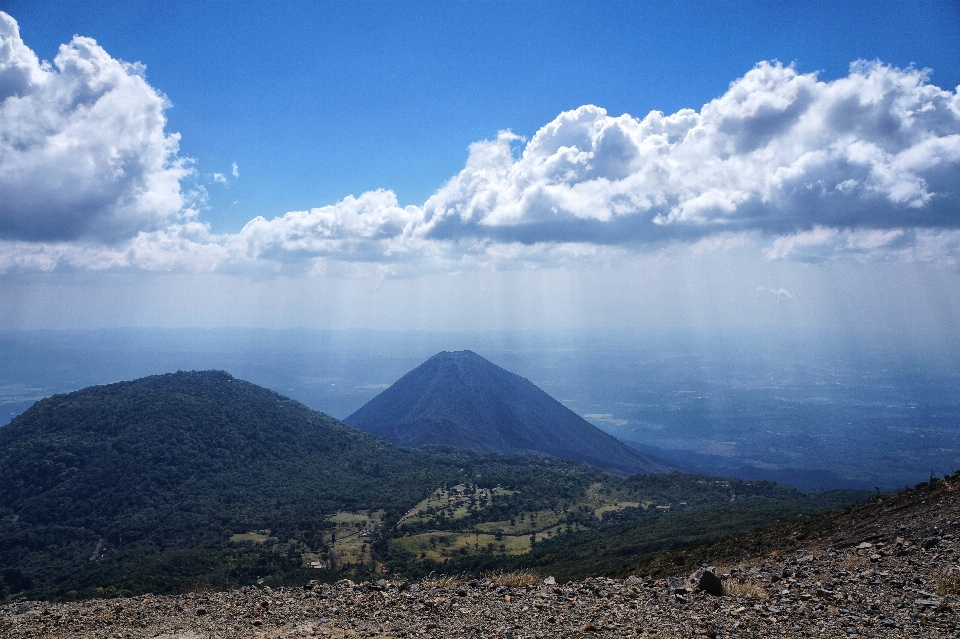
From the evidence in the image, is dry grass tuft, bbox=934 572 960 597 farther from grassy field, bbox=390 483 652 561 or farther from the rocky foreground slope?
grassy field, bbox=390 483 652 561

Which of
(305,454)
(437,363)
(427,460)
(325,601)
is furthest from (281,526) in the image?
(437,363)

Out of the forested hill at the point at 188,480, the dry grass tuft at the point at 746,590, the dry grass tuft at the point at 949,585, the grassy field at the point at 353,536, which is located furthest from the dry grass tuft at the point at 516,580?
the grassy field at the point at 353,536

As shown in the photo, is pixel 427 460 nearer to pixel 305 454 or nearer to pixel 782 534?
pixel 305 454

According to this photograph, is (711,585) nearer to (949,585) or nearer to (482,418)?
(949,585)

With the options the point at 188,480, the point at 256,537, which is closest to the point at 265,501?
the point at 188,480

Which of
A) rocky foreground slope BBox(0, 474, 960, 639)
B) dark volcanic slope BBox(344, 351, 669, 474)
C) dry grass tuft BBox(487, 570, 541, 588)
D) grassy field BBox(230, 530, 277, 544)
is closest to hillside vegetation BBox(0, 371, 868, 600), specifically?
grassy field BBox(230, 530, 277, 544)
